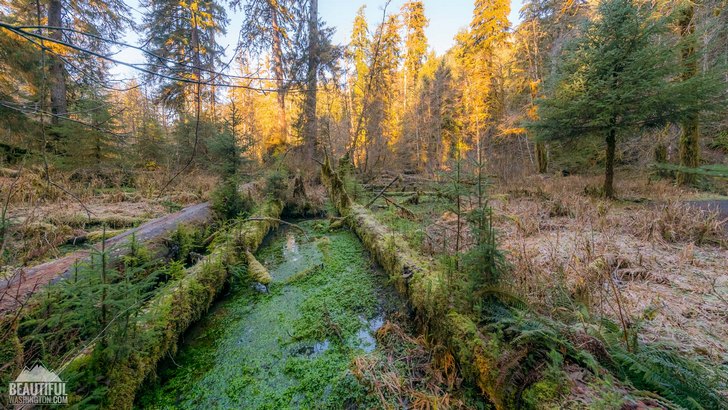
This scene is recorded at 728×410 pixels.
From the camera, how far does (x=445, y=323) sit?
7.23ft

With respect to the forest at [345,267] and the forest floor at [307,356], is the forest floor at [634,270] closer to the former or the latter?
the forest at [345,267]

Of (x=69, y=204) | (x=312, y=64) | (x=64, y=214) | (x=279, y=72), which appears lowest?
(x=64, y=214)

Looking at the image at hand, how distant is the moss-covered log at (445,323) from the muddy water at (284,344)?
0.41 m

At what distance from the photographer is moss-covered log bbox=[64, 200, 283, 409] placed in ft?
5.46

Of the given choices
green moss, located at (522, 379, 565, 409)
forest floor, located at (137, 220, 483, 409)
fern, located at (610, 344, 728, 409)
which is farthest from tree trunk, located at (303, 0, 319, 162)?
fern, located at (610, 344, 728, 409)

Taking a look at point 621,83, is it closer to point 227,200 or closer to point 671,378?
point 671,378

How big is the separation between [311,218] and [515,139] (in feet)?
55.0

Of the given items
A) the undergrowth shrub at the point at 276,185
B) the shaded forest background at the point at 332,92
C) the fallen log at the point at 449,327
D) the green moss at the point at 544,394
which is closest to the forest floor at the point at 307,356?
the fallen log at the point at 449,327

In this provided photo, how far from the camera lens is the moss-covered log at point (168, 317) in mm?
1664

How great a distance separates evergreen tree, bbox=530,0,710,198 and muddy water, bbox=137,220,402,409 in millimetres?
6992

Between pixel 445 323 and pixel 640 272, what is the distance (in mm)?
2333

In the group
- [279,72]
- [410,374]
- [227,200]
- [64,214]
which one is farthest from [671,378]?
[279,72]

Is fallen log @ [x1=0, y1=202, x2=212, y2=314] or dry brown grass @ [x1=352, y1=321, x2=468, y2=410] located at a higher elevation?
fallen log @ [x1=0, y1=202, x2=212, y2=314]

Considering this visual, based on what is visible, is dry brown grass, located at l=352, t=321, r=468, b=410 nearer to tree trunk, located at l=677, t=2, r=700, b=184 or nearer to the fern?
the fern
